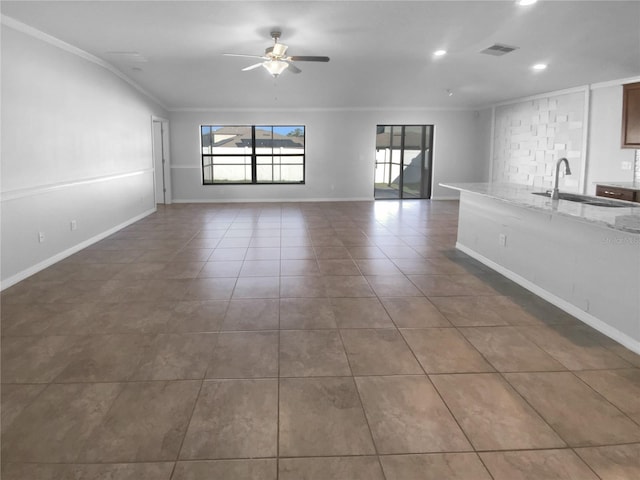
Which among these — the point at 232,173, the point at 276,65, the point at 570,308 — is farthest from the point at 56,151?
the point at 232,173

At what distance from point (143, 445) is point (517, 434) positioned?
5.43ft

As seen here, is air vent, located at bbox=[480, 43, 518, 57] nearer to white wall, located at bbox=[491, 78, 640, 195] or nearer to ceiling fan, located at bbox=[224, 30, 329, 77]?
white wall, located at bbox=[491, 78, 640, 195]

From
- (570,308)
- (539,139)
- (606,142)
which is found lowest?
(570,308)

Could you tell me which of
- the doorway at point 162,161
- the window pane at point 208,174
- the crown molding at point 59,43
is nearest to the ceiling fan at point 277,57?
the crown molding at point 59,43

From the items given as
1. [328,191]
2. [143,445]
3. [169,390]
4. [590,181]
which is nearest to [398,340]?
[169,390]

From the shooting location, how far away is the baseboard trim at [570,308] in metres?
2.90

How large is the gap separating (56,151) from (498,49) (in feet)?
18.4

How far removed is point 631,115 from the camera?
6000mm

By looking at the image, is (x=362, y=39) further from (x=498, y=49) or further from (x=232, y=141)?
(x=232, y=141)

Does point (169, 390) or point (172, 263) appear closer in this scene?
point (169, 390)

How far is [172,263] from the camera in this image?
5.03m

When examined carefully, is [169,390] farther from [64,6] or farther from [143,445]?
[64,6]

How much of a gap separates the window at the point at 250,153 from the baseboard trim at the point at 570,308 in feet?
22.3

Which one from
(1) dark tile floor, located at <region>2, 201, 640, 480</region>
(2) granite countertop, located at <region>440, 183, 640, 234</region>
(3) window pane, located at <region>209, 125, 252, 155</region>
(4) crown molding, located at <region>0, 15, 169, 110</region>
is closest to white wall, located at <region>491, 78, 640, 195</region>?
(2) granite countertop, located at <region>440, 183, 640, 234</region>
